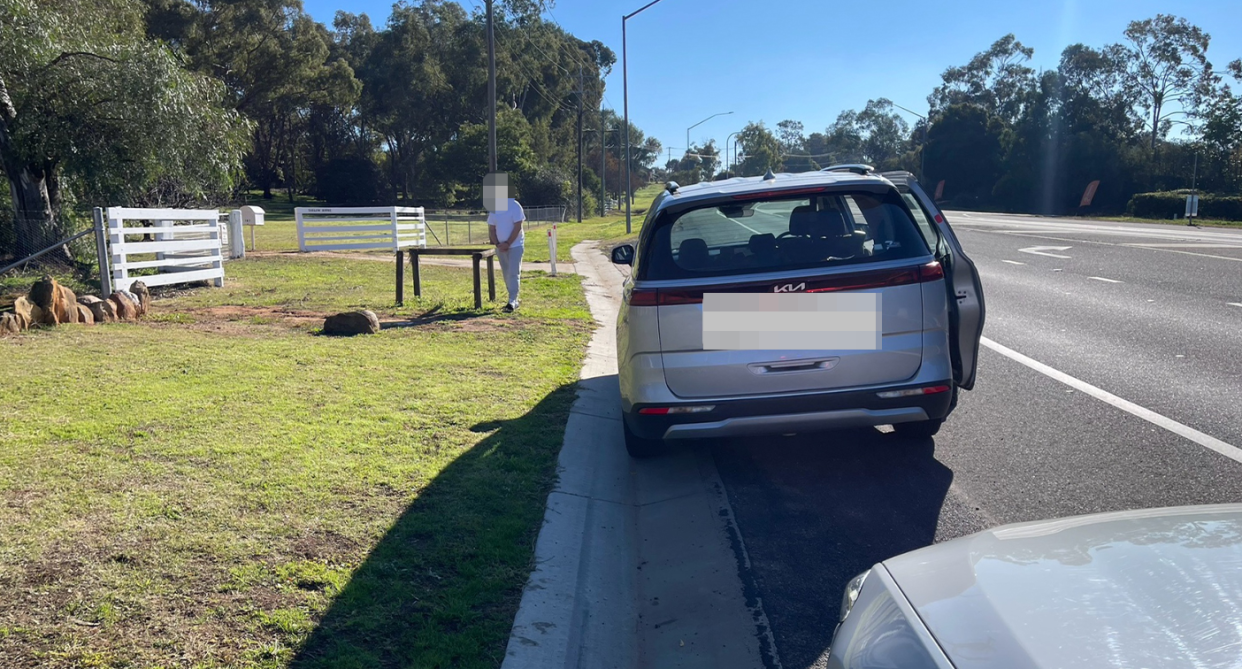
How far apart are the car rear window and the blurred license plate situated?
22cm

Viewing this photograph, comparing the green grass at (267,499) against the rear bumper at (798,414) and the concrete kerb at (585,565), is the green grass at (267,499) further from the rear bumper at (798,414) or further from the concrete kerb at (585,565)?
the rear bumper at (798,414)

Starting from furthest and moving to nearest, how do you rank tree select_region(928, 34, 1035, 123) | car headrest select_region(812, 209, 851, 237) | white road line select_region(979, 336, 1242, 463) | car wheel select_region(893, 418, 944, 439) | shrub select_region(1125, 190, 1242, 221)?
tree select_region(928, 34, 1035, 123), shrub select_region(1125, 190, 1242, 221), car wheel select_region(893, 418, 944, 439), white road line select_region(979, 336, 1242, 463), car headrest select_region(812, 209, 851, 237)

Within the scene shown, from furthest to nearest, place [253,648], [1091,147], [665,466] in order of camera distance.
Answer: [1091,147], [665,466], [253,648]

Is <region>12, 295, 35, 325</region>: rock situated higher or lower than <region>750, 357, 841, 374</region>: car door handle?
lower

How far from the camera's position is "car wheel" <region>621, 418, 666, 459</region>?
17.9ft

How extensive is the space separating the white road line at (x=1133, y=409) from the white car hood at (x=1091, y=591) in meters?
3.43

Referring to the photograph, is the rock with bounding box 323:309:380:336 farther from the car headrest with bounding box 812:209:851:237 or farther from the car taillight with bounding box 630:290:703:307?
the car headrest with bounding box 812:209:851:237

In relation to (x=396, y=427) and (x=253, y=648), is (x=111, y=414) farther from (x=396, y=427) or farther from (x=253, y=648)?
(x=253, y=648)

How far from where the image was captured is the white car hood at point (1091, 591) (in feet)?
5.50

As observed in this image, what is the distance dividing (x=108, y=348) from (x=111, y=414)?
292 cm

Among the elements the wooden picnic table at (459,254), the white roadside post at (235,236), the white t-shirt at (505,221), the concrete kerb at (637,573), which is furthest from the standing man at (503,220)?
the white roadside post at (235,236)

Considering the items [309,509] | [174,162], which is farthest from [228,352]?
[174,162]

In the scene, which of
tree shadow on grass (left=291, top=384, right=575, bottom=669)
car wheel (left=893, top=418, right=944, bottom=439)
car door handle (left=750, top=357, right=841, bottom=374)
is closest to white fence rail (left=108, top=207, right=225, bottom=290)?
tree shadow on grass (left=291, top=384, right=575, bottom=669)

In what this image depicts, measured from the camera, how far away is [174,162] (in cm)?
1458
